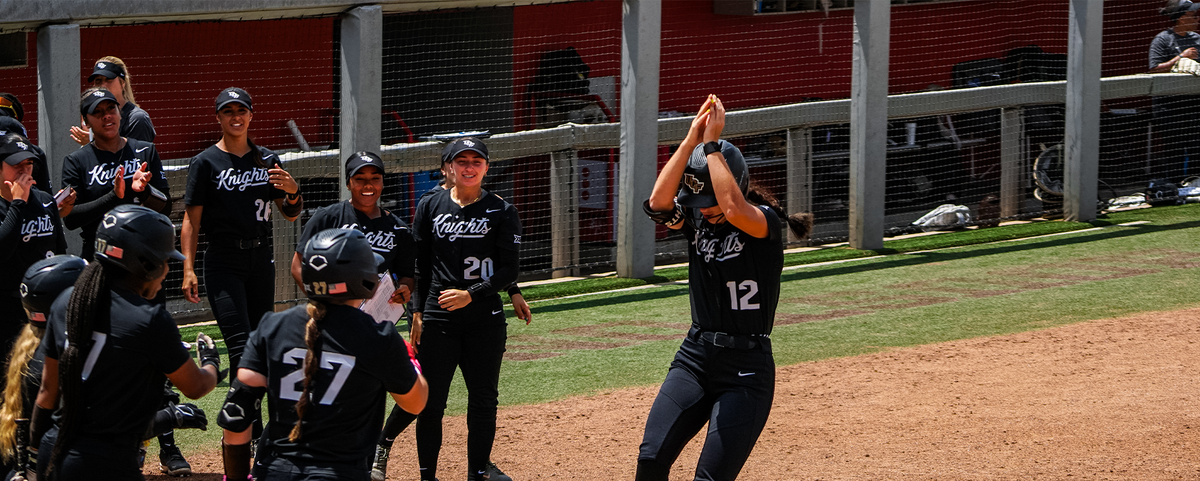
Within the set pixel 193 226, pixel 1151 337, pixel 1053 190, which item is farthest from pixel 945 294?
pixel 193 226

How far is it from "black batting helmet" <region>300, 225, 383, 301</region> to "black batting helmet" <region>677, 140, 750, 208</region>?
4.96 ft

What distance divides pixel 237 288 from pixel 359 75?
12.5 ft

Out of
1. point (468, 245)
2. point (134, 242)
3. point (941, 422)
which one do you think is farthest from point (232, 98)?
point (941, 422)

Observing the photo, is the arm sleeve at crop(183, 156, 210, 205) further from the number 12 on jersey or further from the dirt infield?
the number 12 on jersey

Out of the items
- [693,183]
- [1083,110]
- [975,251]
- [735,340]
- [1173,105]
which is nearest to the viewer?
[735,340]

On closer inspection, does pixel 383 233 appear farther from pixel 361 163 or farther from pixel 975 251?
pixel 975 251

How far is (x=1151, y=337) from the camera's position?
8781 millimetres

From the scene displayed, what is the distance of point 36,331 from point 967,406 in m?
5.20

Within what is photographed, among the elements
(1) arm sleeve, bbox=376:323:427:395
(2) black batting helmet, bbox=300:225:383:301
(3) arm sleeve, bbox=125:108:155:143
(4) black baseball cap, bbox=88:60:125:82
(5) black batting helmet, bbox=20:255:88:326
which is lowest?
(1) arm sleeve, bbox=376:323:427:395

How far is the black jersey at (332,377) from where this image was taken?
141 inches

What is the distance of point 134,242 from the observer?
379cm

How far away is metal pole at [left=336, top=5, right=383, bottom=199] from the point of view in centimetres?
978

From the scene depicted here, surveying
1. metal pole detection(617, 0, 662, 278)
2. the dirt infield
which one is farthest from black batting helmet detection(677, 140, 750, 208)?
metal pole detection(617, 0, 662, 278)

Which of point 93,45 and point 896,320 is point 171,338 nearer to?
point 896,320
